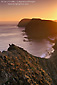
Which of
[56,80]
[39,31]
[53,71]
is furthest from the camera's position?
[39,31]

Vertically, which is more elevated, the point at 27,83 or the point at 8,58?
the point at 8,58

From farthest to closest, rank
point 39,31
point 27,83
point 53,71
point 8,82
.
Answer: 1. point 39,31
2. point 53,71
3. point 27,83
4. point 8,82

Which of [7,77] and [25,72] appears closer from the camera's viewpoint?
[7,77]

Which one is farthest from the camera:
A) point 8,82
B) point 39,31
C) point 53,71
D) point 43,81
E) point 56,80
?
point 39,31

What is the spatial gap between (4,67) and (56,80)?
8.88 meters

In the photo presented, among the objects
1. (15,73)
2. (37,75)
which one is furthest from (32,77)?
(15,73)

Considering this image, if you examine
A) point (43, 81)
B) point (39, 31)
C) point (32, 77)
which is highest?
point (32, 77)

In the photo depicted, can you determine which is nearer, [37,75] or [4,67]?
[4,67]

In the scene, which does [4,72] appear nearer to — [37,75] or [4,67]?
[4,67]

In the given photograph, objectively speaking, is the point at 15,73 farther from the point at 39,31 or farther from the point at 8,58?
the point at 39,31

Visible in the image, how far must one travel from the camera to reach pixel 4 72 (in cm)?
1148

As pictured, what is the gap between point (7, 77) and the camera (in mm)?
11359

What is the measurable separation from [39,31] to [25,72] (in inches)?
7103

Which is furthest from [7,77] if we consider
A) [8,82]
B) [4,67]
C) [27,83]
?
[27,83]
